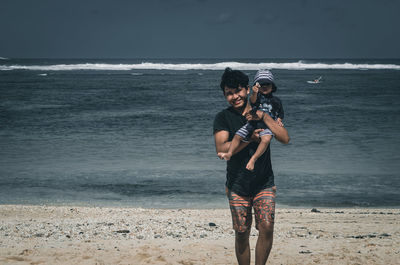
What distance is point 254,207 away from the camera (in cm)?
368

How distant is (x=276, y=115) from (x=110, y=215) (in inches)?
180

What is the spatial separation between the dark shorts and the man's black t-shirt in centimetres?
5

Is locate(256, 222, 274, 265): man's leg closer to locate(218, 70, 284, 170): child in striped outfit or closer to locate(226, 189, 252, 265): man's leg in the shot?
locate(226, 189, 252, 265): man's leg

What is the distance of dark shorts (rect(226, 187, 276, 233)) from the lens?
361 cm

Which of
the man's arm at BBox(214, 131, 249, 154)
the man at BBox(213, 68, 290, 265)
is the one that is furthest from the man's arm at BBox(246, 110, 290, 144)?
the man's arm at BBox(214, 131, 249, 154)

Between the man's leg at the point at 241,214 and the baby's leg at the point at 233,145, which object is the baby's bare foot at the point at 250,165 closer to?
the baby's leg at the point at 233,145

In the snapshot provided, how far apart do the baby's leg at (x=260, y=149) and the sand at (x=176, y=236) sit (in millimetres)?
2028

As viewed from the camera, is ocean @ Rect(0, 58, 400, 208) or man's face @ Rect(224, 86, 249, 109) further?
ocean @ Rect(0, 58, 400, 208)

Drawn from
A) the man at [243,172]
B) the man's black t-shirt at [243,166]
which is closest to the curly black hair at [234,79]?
the man at [243,172]

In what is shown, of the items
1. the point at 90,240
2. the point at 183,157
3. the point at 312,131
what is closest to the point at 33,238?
the point at 90,240

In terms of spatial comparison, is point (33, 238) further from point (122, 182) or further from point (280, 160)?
point (280, 160)

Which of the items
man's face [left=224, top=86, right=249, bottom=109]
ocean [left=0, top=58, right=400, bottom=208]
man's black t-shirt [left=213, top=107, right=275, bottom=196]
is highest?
man's face [left=224, top=86, right=249, bottom=109]

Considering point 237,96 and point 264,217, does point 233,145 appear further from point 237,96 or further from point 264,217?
point 264,217

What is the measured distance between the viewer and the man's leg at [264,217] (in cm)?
360
